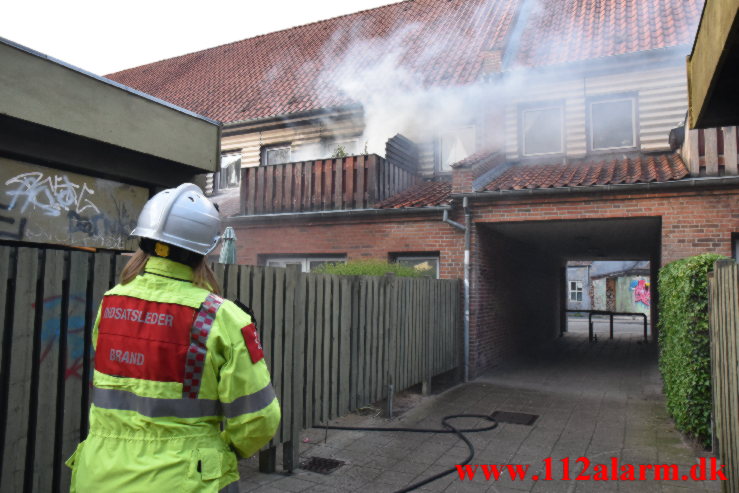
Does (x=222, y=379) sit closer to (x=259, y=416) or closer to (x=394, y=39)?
(x=259, y=416)

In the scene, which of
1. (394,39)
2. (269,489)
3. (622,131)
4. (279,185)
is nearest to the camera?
(269,489)

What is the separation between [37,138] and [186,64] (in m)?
17.6

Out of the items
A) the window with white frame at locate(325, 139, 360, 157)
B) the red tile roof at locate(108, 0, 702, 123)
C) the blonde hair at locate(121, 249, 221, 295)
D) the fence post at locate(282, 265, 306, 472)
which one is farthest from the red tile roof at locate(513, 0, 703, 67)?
the blonde hair at locate(121, 249, 221, 295)

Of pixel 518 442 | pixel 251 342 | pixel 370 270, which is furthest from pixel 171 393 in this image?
pixel 370 270

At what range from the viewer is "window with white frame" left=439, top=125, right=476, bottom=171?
12680 mm

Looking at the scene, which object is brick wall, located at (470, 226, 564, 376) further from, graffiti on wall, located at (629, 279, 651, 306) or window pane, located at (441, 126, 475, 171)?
graffiti on wall, located at (629, 279, 651, 306)

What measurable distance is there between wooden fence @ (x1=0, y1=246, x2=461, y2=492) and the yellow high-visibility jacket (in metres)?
1.20

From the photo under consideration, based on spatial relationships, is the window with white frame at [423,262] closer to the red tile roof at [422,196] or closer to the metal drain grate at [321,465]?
the red tile roof at [422,196]

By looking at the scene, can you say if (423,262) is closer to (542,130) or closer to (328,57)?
(542,130)

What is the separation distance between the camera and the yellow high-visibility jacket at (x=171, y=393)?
5.90 ft

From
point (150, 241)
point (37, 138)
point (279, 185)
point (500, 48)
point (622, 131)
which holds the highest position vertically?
point (500, 48)

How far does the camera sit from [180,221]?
2.02 m

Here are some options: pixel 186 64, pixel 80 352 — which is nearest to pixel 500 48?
pixel 80 352

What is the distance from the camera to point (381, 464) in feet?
16.6
